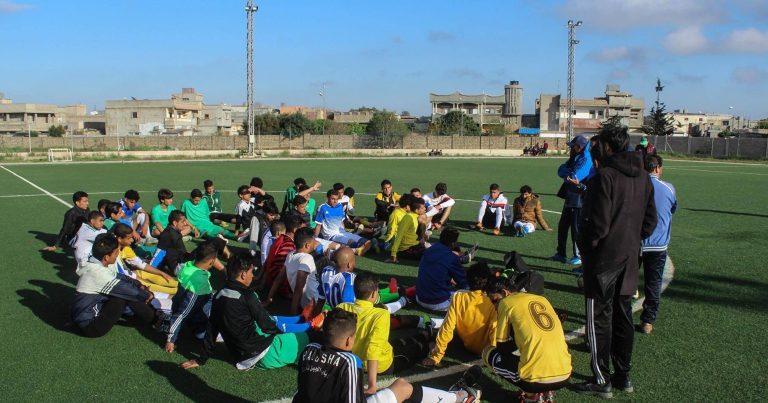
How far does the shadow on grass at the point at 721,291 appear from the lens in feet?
25.6

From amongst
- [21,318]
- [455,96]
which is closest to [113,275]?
[21,318]

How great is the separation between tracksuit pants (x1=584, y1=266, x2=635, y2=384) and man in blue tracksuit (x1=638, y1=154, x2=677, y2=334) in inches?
64.7

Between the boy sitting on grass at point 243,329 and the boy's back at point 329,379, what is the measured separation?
180cm

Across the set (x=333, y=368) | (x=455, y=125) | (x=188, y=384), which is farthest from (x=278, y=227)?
(x=455, y=125)

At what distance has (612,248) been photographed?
16.3ft

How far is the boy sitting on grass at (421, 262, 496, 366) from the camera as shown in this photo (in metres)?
5.66

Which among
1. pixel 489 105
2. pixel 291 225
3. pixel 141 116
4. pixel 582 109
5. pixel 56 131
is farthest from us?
pixel 489 105

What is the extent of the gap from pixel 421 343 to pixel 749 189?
22.4 m

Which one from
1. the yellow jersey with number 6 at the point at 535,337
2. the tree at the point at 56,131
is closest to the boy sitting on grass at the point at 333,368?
the yellow jersey with number 6 at the point at 535,337

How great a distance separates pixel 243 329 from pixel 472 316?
2.19 metres

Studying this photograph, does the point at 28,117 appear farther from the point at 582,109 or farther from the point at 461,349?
the point at 461,349

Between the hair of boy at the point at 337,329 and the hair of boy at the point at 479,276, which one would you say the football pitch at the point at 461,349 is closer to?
the hair of boy at the point at 479,276

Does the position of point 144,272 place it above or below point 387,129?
below

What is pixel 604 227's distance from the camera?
16.0 feet
